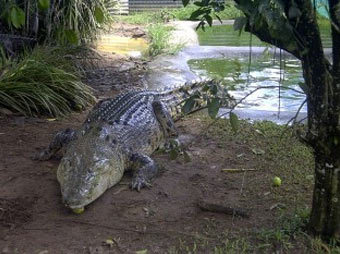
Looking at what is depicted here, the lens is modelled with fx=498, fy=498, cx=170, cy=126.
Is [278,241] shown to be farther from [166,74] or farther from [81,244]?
[166,74]

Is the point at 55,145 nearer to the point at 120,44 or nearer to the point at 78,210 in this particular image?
the point at 78,210

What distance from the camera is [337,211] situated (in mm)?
2654

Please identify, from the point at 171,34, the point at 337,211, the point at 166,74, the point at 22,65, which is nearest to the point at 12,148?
the point at 22,65

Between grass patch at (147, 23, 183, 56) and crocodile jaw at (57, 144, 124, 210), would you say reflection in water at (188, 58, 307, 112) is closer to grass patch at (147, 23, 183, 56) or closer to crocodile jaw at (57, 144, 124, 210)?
grass patch at (147, 23, 183, 56)

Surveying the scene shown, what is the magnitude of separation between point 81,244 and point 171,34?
7.88 meters

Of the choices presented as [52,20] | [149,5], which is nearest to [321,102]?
[52,20]

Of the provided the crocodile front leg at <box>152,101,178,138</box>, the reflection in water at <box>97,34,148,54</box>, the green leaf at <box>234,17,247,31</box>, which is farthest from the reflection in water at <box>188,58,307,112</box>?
the green leaf at <box>234,17,247,31</box>

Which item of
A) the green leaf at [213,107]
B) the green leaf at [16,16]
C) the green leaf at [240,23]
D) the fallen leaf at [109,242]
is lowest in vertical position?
the fallen leaf at [109,242]

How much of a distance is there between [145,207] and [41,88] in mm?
2597

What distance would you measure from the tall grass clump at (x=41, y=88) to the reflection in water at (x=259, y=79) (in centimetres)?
183

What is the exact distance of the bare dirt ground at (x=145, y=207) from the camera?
292 cm

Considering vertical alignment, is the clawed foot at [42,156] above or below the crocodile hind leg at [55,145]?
below

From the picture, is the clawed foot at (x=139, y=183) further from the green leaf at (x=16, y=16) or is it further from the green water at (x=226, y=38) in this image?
the green water at (x=226, y=38)

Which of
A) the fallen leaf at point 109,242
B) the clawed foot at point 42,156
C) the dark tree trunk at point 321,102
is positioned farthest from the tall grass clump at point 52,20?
the dark tree trunk at point 321,102
